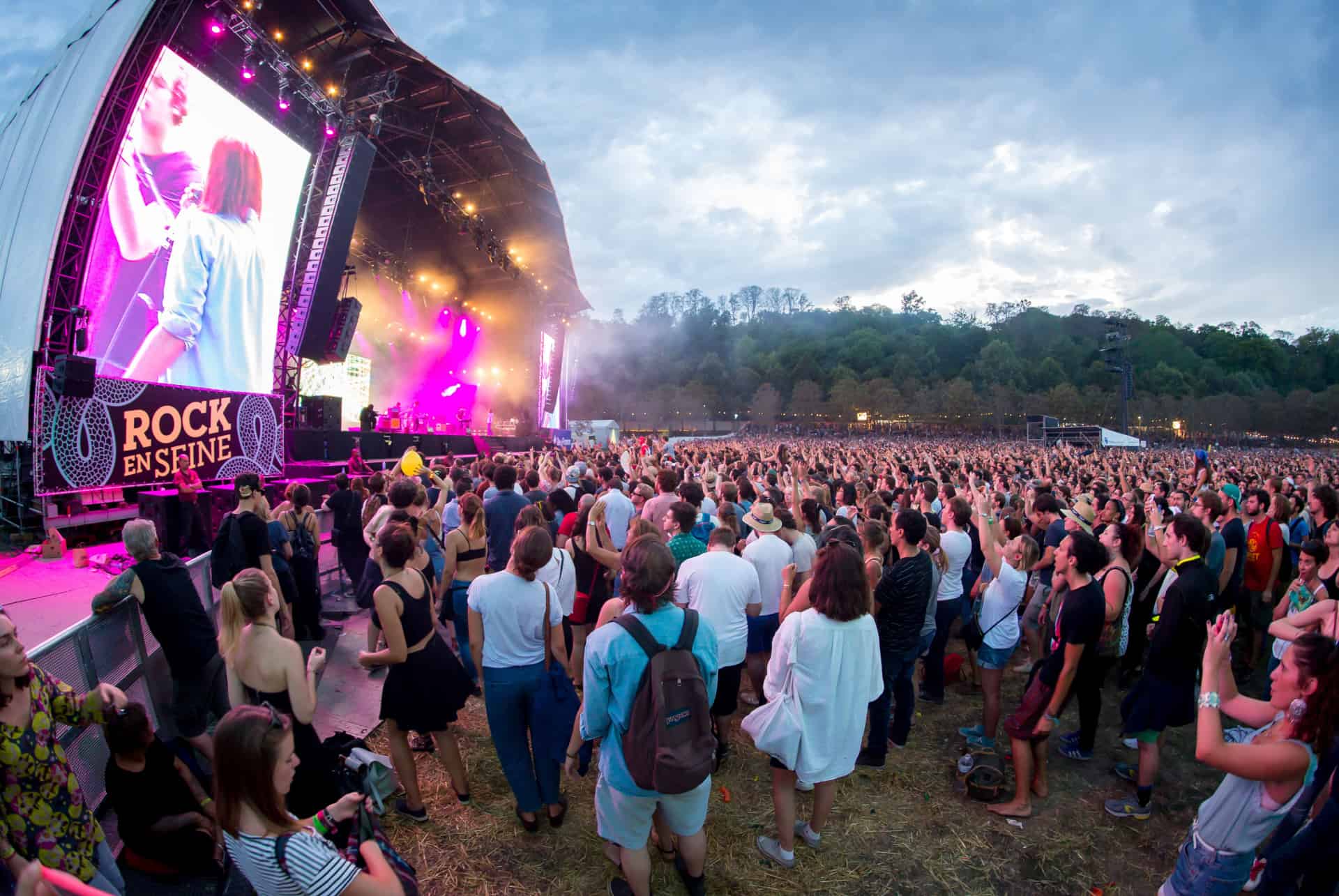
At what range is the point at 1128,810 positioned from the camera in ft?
11.2

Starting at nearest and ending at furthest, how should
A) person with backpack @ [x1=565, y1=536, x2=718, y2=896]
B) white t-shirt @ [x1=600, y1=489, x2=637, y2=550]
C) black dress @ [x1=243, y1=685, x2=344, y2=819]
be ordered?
1. person with backpack @ [x1=565, y1=536, x2=718, y2=896]
2. black dress @ [x1=243, y1=685, x2=344, y2=819]
3. white t-shirt @ [x1=600, y1=489, x2=637, y2=550]

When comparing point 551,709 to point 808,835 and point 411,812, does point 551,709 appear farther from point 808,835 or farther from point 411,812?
point 808,835

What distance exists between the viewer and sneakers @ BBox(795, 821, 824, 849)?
311cm

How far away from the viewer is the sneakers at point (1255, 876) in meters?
2.25

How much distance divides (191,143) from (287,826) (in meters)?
12.2

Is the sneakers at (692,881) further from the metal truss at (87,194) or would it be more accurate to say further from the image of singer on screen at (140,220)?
the image of singer on screen at (140,220)

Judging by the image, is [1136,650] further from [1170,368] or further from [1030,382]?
[1170,368]

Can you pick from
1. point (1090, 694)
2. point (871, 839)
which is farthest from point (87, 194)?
point (1090, 694)

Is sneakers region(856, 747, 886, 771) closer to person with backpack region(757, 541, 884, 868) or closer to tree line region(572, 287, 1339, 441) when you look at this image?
person with backpack region(757, 541, 884, 868)

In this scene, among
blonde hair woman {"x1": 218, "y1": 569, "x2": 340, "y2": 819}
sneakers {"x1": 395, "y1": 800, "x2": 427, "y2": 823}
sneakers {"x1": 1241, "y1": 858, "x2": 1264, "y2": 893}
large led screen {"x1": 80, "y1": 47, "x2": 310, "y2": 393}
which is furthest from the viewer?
large led screen {"x1": 80, "y1": 47, "x2": 310, "y2": 393}

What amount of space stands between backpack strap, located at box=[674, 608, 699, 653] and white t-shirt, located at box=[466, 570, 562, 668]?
105 centimetres

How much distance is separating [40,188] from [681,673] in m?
12.5

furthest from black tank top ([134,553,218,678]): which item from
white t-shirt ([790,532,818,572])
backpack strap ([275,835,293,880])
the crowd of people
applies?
white t-shirt ([790,532,818,572])

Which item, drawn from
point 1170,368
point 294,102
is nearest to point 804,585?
point 294,102
